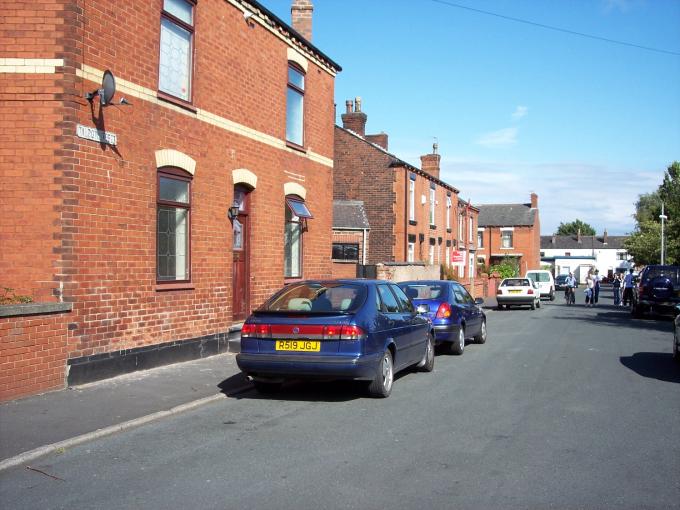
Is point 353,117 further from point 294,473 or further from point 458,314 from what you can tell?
point 294,473

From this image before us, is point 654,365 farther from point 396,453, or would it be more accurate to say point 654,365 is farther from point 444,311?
point 396,453

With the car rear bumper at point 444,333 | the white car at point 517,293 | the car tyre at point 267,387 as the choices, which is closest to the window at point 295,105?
the car rear bumper at point 444,333

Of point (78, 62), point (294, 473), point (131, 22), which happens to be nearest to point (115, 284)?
point (78, 62)

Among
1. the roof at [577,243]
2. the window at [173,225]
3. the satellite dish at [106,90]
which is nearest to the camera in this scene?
the satellite dish at [106,90]

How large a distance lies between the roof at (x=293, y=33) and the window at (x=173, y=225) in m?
4.30

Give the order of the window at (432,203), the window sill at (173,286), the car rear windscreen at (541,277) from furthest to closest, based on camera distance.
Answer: the car rear windscreen at (541,277)
the window at (432,203)
the window sill at (173,286)

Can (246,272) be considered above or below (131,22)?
below

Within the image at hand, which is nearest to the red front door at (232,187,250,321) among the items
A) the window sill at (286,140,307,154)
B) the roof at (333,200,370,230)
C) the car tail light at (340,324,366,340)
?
the window sill at (286,140,307,154)

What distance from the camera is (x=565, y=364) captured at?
12.3 metres

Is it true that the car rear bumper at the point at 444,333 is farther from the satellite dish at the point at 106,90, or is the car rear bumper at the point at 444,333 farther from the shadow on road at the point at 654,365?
the satellite dish at the point at 106,90

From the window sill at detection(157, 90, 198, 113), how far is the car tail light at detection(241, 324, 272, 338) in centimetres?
479

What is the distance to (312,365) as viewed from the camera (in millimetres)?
8203

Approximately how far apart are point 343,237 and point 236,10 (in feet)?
55.6

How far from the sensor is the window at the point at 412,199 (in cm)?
3169
